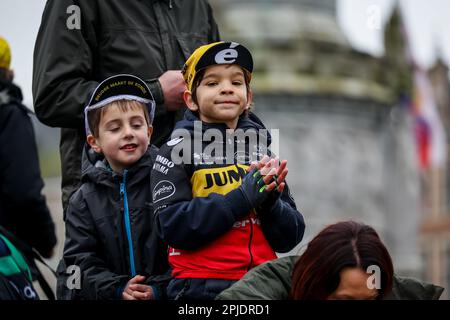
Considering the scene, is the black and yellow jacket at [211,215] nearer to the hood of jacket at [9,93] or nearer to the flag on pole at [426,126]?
the hood of jacket at [9,93]

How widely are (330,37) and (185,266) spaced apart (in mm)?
14381

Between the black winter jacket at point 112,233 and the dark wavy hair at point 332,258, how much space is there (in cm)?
89

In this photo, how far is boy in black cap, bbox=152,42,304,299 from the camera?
17.3ft

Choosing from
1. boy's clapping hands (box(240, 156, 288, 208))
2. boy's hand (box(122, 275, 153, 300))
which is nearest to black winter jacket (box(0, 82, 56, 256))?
boy's hand (box(122, 275, 153, 300))

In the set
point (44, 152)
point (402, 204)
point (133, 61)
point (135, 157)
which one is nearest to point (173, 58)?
point (133, 61)

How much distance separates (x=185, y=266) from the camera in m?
5.34

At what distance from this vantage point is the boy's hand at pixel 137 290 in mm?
5438

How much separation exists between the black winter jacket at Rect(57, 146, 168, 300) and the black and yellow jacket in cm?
23

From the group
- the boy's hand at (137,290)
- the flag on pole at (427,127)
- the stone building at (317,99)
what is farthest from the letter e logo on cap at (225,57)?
the flag on pole at (427,127)

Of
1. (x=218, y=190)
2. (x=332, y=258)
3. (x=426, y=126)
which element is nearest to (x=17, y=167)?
(x=218, y=190)

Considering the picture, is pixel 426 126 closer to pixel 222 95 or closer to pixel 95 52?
pixel 95 52

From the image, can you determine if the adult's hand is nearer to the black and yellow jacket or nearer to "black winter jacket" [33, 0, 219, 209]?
"black winter jacket" [33, 0, 219, 209]

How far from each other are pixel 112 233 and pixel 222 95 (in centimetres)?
71
